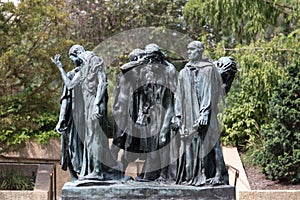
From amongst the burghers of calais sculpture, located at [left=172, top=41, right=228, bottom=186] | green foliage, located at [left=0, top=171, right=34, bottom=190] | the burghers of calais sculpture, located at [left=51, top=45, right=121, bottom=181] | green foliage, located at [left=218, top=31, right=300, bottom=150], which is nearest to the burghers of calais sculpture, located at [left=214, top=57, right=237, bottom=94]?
the burghers of calais sculpture, located at [left=172, top=41, right=228, bottom=186]

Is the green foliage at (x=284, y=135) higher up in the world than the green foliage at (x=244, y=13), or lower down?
lower down

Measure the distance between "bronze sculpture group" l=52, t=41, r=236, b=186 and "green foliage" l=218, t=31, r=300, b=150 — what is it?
16.7 feet

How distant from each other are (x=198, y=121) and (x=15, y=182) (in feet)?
17.8

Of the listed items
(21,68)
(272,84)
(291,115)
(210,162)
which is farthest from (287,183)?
(21,68)

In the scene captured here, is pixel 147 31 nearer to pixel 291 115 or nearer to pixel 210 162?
pixel 291 115

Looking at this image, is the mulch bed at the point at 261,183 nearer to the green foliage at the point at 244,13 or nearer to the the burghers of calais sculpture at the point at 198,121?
the green foliage at the point at 244,13

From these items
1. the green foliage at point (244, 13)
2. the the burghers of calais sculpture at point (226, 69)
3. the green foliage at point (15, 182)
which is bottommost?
the green foliage at point (15, 182)

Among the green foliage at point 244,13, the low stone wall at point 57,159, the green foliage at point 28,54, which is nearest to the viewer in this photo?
the green foliage at point 28,54

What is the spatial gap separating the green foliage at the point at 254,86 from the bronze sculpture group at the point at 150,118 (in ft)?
16.7

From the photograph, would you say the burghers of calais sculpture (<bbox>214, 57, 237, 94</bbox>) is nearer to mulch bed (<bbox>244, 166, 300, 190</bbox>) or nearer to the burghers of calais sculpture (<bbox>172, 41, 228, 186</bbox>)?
the burghers of calais sculpture (<bbox>172, 41, 228, 186</bbox>)

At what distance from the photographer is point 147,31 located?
56.0ft

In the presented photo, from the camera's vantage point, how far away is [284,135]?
490 inches

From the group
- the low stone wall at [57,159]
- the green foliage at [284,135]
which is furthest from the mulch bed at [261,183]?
the low stone wall at [57,159]

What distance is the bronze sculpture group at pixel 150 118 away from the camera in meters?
8.29
